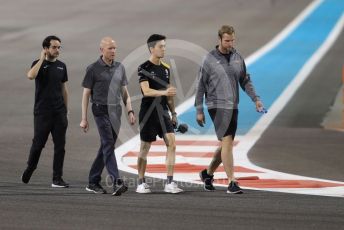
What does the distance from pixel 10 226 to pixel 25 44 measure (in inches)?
944

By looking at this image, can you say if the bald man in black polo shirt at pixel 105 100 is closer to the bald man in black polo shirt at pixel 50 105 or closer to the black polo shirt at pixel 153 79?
the black polo shirt at pixel 153 79

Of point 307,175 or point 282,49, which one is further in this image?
point 282,49

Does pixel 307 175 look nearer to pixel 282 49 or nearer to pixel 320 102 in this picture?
pixel 320 102

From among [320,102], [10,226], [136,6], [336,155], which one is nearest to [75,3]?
[136,6]

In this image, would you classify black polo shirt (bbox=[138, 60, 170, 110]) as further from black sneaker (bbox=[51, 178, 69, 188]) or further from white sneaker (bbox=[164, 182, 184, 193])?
black sneaker (bbox=[51, 178, 69, 188])

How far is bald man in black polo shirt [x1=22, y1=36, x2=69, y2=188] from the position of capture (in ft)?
43.2

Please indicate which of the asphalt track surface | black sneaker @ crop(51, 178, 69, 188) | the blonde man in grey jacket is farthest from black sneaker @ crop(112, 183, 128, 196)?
the blonde man in grey jacket

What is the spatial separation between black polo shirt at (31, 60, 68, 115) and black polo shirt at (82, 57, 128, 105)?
706 mm

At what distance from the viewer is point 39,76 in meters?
13.2

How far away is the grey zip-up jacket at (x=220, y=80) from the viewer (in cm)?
1285

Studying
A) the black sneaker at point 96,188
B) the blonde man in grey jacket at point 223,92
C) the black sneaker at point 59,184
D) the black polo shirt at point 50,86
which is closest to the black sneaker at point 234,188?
the blonde man in grey jacket at point 223,92

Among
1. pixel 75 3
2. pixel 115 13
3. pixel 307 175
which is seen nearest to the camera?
pixel 307 175

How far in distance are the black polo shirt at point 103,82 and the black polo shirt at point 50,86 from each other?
2.32 ft

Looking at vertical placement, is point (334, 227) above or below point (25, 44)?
below
